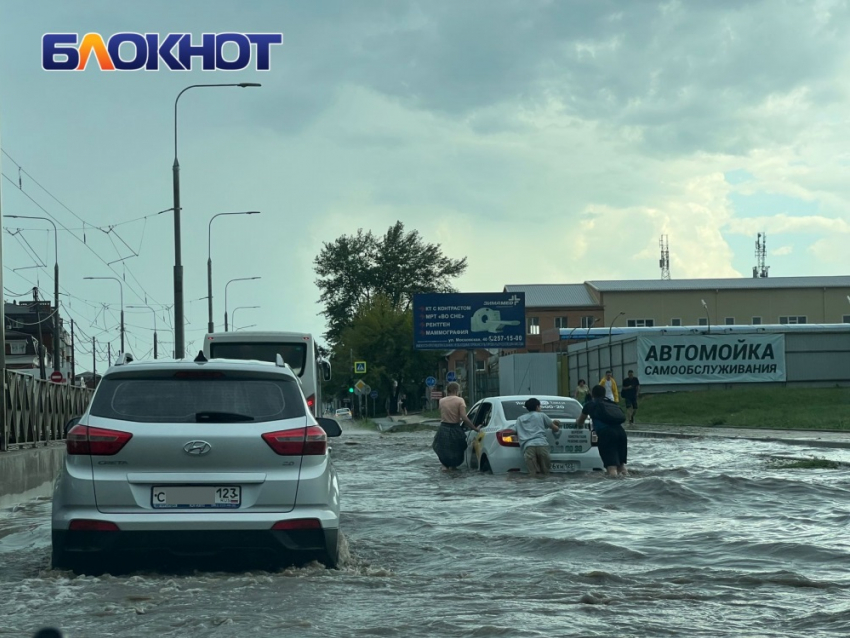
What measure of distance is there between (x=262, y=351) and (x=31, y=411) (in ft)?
22.8

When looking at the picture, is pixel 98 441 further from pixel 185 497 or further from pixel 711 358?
pixel 711 358

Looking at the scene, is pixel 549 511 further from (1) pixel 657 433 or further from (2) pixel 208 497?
(1) pixel 657 433

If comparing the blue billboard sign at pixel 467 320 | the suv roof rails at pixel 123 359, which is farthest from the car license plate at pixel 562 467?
the blue billboard sign at pixel 467 320

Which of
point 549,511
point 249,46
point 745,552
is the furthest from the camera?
point 249,46

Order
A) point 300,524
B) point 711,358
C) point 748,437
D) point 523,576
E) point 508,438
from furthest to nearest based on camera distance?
point 711,358
point 748,437
point 508,438
point 523,576
point 300,524

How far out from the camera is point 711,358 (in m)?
51.5

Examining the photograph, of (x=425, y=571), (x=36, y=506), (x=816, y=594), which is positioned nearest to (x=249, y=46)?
(x=36, y=506)

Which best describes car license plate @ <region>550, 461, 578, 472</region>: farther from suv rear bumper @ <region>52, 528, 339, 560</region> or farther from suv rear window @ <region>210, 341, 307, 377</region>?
suv rear bumper @ <region>52, 528, 339, 560</region>

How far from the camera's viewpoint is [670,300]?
340 ft

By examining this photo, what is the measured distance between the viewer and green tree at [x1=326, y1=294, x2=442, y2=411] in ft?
302

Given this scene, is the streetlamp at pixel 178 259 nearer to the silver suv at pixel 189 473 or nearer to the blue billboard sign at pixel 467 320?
the blue billboard sign at pixel 467 320

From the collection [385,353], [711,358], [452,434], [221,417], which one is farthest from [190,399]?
[385,353]

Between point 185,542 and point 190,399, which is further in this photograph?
point 190,399

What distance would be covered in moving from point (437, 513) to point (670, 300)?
305ft
